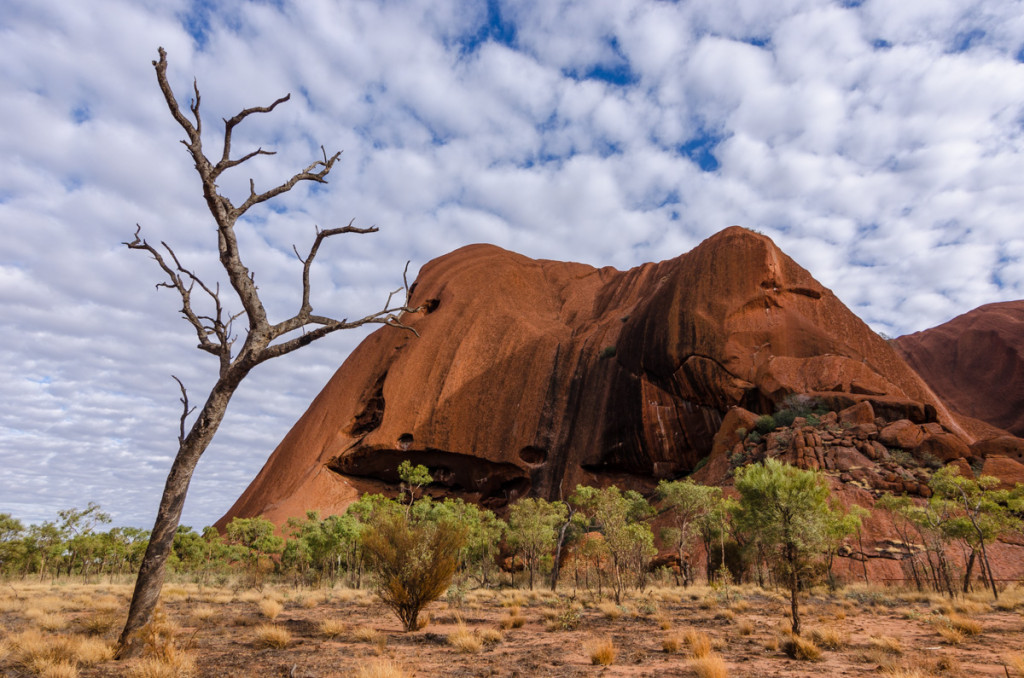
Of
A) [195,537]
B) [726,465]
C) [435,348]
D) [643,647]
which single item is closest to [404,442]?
[435,348]

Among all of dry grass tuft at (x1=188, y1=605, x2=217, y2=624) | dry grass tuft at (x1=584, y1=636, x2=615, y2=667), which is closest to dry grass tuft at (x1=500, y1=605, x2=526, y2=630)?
dry grass tuft at (x1=584, y1=636, x2=615, y2=667)

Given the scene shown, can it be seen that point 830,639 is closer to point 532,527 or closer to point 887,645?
point 887,645

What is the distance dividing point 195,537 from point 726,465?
45.7m

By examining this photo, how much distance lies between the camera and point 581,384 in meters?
50.2

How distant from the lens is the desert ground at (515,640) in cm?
795

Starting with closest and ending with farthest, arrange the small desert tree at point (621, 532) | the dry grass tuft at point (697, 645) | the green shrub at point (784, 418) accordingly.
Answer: the dry grass tuft at point (697, 645), the small desert tree at point (621, 532), the green shrub at point (784, 418)

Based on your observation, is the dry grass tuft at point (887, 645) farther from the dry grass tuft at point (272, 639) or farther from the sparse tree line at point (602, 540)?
the dry grass tuft at point (272, 639)

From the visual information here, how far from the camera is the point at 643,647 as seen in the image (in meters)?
11.3

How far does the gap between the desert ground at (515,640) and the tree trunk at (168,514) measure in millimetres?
449

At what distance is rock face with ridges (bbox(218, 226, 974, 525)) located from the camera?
3947 centimetres

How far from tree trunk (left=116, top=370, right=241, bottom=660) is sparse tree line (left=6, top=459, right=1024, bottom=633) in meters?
5.48

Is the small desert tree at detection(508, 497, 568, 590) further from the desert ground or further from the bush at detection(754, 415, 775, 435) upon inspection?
the bush at detection(754, 415, 775, 435)

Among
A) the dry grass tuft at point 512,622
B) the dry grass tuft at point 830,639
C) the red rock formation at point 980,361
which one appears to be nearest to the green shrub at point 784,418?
the dry grass tuft at point 830,639

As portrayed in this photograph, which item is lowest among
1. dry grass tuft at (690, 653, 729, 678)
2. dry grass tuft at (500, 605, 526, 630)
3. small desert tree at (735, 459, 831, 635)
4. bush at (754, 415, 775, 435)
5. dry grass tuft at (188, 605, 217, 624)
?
dry grass tuft at (188, 605, 217, 624)
